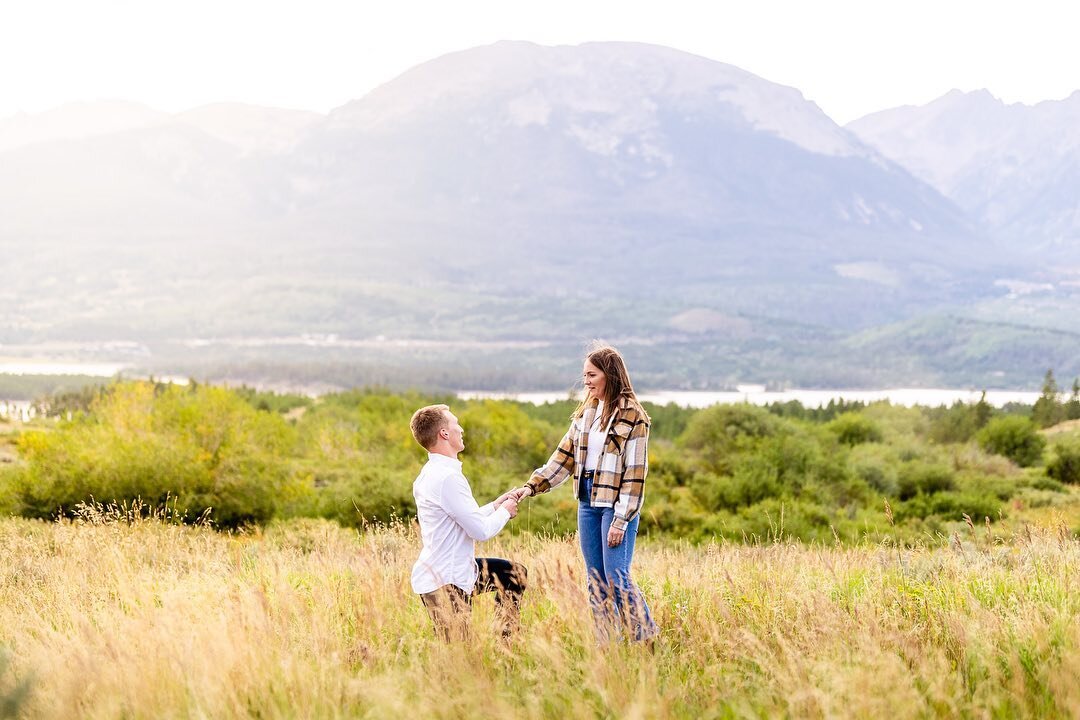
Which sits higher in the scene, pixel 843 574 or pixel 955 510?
pixel 843 574

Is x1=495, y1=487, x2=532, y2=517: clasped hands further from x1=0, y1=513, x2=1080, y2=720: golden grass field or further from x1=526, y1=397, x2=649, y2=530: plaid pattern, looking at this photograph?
x1=0, y1=513, x2=1080, y2=720: golden grass field

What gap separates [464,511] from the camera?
18.0ft

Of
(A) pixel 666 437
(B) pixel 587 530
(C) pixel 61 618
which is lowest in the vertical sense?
(A) pixel 666 437

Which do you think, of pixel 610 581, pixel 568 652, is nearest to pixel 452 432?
pixel 610 581

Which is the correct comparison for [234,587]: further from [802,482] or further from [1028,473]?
[1028,473]

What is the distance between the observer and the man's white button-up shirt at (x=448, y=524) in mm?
5516

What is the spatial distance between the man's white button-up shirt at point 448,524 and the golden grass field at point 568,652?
322 millimetres

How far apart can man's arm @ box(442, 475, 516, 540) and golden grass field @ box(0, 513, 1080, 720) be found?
461 millimetres

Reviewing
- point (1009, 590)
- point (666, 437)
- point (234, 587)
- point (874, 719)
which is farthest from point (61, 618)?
point (666, 437)

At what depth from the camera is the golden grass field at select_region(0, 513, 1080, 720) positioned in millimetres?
4453

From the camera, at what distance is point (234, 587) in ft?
21.9

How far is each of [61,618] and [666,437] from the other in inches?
1829

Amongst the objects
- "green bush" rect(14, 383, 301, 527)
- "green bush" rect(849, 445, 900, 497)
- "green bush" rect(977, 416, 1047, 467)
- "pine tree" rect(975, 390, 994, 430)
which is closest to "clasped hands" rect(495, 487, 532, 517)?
"green bush" rect(14, 383, 301, 527)

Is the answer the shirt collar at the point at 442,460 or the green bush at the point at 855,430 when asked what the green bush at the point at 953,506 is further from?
the shirt collar at the point at 442,460
